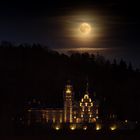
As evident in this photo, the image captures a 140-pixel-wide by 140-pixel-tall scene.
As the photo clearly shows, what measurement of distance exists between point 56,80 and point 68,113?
17.3 metres

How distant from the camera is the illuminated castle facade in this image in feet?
177

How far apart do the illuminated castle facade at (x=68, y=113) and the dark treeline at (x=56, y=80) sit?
3.54 ft

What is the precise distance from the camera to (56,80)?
71.4 metres

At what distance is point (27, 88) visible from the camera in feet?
217

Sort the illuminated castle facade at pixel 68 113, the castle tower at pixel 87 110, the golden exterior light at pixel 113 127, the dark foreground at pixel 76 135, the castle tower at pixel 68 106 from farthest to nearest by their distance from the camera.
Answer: the castle tower at pixel 87 110 < the castle tower at pixel 68 106 < the illuminated castle facade at pixel 68 113 < the golden exterior light at pixel 113 127 < the dark foreground at pixel 76 135

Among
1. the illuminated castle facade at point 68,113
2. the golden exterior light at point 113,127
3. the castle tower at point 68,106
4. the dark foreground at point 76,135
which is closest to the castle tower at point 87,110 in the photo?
the illuminated castle facade at point 68,113

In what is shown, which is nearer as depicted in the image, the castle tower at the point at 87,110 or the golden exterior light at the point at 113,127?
the golden exterior light at the point at 113,127

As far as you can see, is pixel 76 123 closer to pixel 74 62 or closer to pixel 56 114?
pixel 56 114

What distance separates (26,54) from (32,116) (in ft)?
120

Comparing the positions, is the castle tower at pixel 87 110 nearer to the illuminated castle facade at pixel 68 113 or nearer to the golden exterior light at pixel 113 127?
the illuminated castle facade at pixel 68 113

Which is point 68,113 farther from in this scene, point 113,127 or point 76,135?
point 76,135

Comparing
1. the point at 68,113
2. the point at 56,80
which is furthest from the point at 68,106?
the point at 56,80

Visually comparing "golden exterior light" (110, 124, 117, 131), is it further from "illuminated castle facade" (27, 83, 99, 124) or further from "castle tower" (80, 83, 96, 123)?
"castle tower" (80, 83, 96, 123)

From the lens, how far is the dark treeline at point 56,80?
59.9 metres
